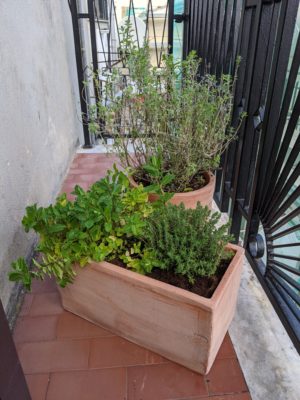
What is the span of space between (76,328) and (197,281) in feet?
2.00

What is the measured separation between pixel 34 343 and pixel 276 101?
140cm

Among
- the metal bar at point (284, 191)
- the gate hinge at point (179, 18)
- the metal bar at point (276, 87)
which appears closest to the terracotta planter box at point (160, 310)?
the metal bar at point (284, 191)

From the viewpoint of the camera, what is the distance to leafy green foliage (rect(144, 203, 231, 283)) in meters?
1.10

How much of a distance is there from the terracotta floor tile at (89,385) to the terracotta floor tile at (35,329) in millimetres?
197

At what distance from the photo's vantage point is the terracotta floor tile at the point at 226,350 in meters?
1.27

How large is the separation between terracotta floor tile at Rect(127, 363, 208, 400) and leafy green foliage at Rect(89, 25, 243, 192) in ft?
2.66

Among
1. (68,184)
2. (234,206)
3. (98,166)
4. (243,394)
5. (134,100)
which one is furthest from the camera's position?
(98,166)

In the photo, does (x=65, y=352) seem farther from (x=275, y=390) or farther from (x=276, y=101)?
(x=276, y=101)

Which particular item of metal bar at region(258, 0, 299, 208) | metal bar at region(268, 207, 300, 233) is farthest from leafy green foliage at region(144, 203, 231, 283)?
metal bar at region(258, 0, 299, 208)

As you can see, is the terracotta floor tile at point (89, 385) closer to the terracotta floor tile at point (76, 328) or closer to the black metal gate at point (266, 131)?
the terracotta floor tile at point (76, 328)

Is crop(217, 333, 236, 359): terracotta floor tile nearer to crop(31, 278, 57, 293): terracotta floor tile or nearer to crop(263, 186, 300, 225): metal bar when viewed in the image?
crop(263, 186, 300, 225): metal bar

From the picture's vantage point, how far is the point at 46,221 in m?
1.22

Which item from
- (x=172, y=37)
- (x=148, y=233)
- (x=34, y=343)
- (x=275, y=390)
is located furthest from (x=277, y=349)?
(x=172, y=37)

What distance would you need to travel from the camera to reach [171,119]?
1.65 metres
